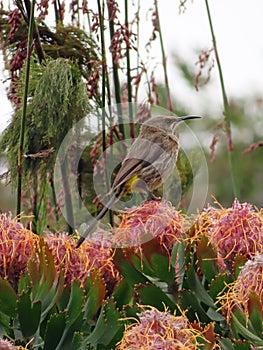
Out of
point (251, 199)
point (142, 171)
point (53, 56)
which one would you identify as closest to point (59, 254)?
point (142, 171)

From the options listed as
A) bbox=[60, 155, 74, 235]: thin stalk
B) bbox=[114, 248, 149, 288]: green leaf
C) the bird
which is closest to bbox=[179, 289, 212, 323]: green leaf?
bbox=[114, 248, 149, 288]: green leaf

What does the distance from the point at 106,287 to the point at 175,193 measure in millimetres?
981

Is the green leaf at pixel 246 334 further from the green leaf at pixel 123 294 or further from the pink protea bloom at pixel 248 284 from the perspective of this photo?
the green leaf at pixel 123 294

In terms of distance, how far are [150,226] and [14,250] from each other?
1.07 ft

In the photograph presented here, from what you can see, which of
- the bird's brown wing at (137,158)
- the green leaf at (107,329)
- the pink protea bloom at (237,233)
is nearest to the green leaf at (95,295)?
the green leaf at (107,329)

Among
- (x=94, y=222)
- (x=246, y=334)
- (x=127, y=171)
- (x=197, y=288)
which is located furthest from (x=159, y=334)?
(x=127, y=171)

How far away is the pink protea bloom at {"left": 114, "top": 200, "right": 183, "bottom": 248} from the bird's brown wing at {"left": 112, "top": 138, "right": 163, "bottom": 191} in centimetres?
53

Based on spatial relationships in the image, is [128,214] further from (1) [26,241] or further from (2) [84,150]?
(2) [84,150]

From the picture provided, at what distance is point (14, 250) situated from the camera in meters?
2.13

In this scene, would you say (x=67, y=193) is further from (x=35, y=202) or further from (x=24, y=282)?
(x=24, y=282)

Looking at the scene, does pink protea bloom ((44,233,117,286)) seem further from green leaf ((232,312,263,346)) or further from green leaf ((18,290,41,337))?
green leaf ((232,312,263,346))

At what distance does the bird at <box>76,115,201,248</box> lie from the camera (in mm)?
2799

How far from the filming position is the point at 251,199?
22.4 feet

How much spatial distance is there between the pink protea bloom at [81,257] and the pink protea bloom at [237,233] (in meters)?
0.27
